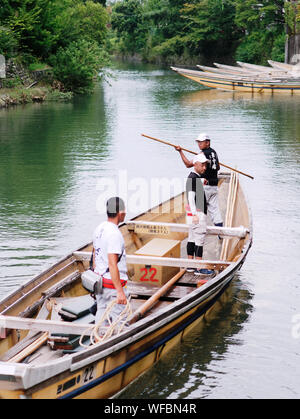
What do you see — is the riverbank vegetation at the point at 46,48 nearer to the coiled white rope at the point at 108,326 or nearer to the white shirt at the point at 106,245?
the white shirt at the point at 106,245

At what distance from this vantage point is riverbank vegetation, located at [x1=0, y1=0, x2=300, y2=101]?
38.1m

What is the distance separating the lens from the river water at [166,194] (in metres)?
8.84

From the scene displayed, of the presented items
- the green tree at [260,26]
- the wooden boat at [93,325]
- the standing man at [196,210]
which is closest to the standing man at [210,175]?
the standing man at [196,210]

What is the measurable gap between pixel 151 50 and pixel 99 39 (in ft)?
92.7

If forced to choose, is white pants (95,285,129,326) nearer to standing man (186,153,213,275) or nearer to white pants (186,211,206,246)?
standing man (186,153,213,275)

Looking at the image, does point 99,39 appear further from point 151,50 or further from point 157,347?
point 157,347

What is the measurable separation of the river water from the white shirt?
149cm

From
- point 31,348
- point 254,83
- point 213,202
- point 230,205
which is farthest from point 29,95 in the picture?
point 31,348

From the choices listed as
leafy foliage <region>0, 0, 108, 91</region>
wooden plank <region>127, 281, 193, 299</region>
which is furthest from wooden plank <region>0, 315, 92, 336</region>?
leafy foliage <region>0, 0, 108, 91</region>

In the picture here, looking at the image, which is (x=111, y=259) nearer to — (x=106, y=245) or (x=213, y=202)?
(x=106, y=245)

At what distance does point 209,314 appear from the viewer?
1021 cm

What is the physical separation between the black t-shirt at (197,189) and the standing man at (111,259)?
320 cm

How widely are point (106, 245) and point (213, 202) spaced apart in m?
4.54

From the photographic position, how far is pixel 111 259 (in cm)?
739
